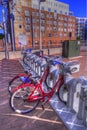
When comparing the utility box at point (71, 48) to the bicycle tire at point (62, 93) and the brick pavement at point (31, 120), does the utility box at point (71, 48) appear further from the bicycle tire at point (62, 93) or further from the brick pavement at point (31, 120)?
the brick pavement at point (31, 120)

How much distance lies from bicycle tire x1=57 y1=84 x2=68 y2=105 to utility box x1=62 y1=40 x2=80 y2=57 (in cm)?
666

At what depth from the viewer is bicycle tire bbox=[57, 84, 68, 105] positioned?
7.86ft

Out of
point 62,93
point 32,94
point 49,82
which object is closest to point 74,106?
point 62,93

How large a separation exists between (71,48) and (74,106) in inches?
281

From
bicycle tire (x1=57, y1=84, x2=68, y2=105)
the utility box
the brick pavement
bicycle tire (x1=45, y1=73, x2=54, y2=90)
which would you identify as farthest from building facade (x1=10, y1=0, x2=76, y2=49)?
the brick pavement

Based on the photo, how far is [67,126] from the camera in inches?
71.2

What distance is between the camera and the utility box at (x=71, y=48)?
8828 mm

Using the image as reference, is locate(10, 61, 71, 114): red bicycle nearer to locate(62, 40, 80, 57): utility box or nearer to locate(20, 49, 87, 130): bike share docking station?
locate(20, 49, 87, 130): bike share docking station

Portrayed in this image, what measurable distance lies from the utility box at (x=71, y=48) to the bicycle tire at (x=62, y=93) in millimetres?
6661

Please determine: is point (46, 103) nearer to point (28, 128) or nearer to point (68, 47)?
point (28, 128)

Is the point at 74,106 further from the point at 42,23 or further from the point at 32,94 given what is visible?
the point at 42,23

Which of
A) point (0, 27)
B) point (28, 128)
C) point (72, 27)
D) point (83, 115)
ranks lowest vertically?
point (28, 128)

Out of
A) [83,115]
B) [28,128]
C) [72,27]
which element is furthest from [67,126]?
[72,27]

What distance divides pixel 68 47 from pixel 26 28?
14705mm
